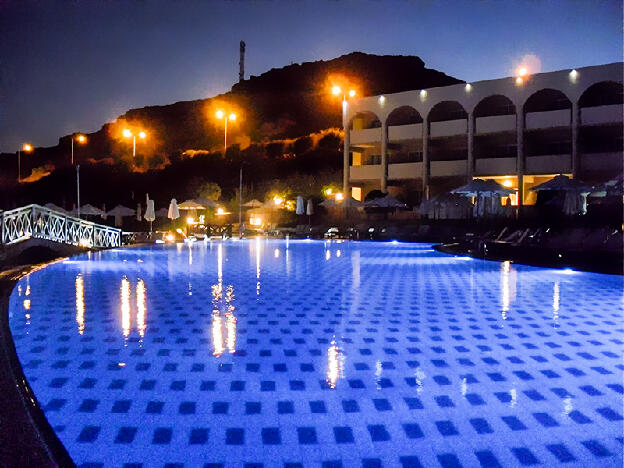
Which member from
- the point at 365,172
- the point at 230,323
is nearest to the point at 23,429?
the point at 230,323

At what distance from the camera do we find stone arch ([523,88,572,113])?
32.0 metres

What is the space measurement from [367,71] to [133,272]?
110m

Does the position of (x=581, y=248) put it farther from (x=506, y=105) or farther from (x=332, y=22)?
(x=506, y=105)

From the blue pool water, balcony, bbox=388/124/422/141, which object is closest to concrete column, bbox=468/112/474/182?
balcony, bbox=388/124/422/141

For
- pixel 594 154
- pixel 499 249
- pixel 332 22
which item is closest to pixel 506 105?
pixel 594 154

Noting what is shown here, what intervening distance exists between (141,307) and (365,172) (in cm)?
3107

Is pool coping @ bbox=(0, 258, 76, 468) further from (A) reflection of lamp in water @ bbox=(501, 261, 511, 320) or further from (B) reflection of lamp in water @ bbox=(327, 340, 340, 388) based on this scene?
(A) reflection of lamp in water @ bbox=(501, 261, 511, 320)

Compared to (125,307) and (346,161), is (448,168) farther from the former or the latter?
(125,307)

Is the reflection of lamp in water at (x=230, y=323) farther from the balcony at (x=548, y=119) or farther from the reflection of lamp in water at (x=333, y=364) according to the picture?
the balcony at (x=548, y=119)

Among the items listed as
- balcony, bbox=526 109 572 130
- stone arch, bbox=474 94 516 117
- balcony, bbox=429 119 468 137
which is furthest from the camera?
stone arch, bbox=474 94 516 117

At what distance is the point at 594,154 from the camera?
29.1 metres

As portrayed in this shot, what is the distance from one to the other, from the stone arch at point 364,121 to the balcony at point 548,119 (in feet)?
36.8

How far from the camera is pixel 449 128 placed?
33875 mm

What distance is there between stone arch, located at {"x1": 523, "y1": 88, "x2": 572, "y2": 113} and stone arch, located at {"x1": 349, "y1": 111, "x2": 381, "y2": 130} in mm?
10537
